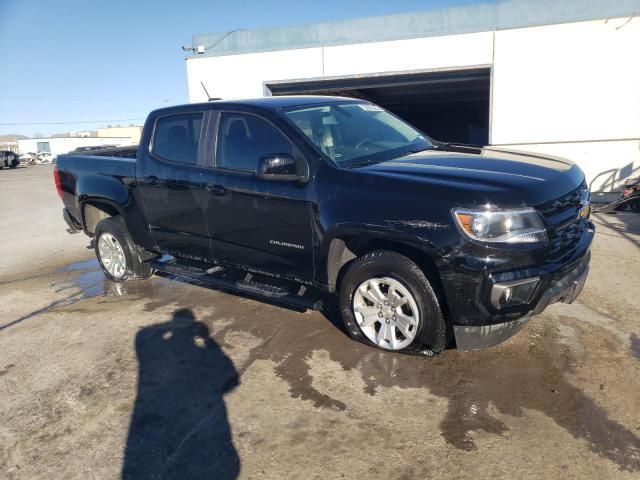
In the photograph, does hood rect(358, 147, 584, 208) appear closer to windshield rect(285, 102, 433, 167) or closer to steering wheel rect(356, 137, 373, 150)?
windshield rect(285, 102, 433, 167)

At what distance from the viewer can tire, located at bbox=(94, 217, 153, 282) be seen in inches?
229

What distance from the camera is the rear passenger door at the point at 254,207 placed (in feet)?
13.2

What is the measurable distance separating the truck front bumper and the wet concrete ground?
A: 0.87ft

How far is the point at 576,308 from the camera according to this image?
4.61 meters

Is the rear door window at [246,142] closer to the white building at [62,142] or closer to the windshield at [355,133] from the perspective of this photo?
the windshield at [355,133]

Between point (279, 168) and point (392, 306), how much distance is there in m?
1.35

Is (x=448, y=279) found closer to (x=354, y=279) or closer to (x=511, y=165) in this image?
(x=354, y=279)

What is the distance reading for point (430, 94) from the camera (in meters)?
21.3

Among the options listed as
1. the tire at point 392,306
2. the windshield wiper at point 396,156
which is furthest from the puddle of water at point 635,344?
the windshield wiper at point 396,156

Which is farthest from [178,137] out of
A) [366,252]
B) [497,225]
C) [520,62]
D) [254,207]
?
[520,62]

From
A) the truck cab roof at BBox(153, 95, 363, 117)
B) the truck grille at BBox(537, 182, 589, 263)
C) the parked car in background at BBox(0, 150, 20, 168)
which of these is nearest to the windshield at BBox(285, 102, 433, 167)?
the truck cab roof at BBox(153, 95, 363, 117)

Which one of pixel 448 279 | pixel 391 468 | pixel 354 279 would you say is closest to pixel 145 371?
pixel 354 279

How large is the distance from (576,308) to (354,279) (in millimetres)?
2261

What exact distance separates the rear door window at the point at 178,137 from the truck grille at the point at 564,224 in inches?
122
